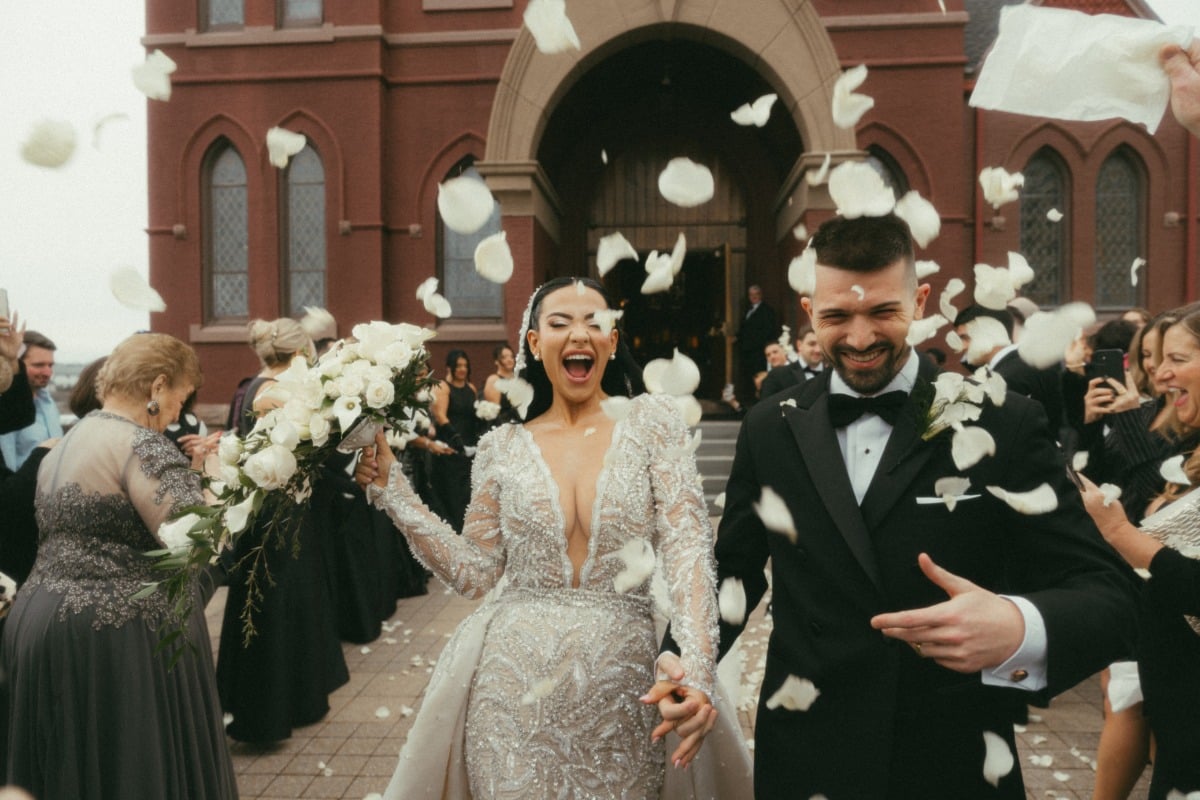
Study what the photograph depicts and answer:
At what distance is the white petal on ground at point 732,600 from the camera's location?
2.47m

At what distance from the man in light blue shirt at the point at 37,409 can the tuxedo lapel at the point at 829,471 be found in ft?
20.1

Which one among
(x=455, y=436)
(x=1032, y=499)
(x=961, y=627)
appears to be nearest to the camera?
(x=961, y=627)

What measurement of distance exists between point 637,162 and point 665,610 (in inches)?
568

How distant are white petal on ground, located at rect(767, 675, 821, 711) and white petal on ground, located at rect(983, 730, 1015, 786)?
39cm

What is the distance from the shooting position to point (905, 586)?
6.97 feet

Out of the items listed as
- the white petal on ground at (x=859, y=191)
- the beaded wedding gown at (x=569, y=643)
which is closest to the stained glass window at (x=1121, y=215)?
the white petal on ground at (x=859, y=191)

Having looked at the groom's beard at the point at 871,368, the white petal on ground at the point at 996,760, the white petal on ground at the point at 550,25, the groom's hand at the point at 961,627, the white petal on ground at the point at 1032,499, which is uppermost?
the white petal on ground at the point at 550,25

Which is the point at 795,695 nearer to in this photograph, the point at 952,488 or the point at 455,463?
the point at 952,488

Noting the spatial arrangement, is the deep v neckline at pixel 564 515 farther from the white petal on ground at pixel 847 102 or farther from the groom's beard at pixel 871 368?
the white petal on ground at pixel 847 102

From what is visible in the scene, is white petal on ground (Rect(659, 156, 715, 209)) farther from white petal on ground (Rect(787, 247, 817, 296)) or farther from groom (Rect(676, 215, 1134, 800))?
groom (Rect(676, 215, 1134, 800))

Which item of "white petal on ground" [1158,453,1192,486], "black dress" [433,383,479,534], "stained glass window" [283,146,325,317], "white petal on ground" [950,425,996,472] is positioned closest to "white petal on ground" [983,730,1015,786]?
"white petal on ground" [950,425,996,472]

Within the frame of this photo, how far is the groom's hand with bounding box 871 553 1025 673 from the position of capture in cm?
178

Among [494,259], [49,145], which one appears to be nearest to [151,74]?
[49,145]

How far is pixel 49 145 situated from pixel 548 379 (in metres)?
1.77
